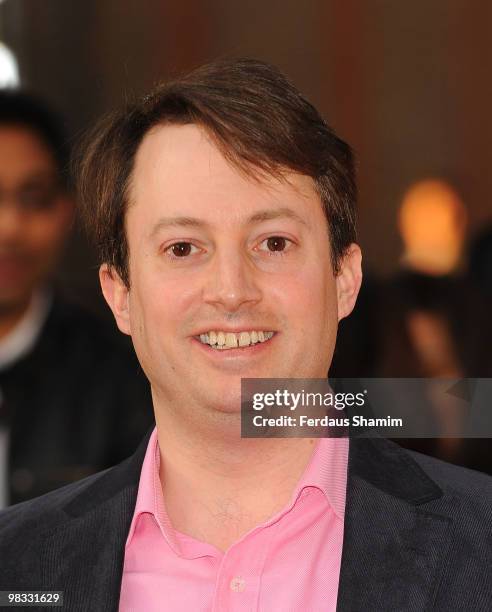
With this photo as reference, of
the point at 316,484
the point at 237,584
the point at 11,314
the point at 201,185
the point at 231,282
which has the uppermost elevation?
the point at 11,314

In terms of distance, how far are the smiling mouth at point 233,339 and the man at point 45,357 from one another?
1.80m

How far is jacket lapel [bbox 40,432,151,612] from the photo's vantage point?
241 cm

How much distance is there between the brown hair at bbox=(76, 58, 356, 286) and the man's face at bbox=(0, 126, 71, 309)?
2017 millimetres

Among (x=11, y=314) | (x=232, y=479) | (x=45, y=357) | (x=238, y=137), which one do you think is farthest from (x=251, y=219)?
(x=11, y=314)

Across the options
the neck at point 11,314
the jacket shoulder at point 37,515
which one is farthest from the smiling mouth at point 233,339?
the neck at point 11,314

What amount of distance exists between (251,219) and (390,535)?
0.78 m

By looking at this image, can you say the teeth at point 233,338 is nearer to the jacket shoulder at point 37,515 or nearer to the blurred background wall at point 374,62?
the jacket shoulder at point 37,515

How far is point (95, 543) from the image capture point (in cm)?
252

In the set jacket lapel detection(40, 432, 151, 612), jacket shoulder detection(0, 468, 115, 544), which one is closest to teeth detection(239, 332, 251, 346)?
jacket lapel detection(40, 432, 151, 612)

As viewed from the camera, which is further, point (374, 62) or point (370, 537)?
point (374, 62)

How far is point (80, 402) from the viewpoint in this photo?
14.3 ft

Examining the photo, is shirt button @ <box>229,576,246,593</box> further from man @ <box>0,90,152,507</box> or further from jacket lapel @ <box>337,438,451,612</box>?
man @ <box>0,90,152,507</box>

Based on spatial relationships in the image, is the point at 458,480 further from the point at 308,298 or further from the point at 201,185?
the point at 201,185

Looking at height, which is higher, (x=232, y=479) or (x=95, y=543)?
(x=232, y=479)
